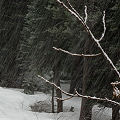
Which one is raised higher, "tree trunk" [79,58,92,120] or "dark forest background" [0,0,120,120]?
"dark forest background" [0,0,120,120]

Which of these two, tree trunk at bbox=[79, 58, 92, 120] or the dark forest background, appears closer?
the dark forest background

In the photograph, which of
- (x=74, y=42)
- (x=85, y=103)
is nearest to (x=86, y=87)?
(x=85, y=103)

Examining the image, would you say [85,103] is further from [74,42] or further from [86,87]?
[74,42]

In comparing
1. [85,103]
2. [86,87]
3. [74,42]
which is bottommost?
[85,103]

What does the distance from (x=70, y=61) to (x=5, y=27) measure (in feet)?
25.5

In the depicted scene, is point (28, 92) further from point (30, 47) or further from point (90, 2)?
point (90, 2)

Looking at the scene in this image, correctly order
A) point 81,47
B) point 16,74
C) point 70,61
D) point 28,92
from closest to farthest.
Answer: point 81,47, point 70,61, point 28,92, point 16,74

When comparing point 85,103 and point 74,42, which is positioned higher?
point 74,42

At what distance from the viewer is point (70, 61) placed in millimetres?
13383

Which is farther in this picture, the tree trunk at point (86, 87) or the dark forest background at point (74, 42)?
the tree trunk at point (86, 87)

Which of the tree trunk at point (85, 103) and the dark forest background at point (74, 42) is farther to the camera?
the tree trunk at point (85, 103)

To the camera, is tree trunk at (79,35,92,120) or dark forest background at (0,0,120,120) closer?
dark forest background at (0,0,120,120)

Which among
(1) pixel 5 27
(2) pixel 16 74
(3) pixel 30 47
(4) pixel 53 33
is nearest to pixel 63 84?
(2) pixel 16 74

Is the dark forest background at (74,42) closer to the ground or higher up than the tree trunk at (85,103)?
higher up
